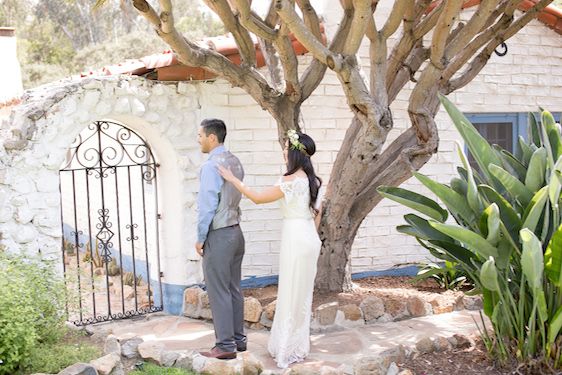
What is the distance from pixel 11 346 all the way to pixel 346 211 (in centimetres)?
334

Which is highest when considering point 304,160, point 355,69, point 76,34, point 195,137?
point 76,34

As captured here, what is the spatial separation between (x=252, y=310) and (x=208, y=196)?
62.3 inches

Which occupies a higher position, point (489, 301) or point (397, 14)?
point (397, 14)

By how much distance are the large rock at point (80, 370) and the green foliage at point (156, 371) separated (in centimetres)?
56

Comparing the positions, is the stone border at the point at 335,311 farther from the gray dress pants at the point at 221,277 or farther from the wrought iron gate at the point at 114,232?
the gray dress pants at the point at 221,277

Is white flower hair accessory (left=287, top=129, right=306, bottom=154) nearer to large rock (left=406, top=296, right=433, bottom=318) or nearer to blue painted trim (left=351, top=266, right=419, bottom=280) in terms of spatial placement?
large rock (left=406, top=296, right=433, bottom=318)

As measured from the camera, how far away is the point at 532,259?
5012 millimetres

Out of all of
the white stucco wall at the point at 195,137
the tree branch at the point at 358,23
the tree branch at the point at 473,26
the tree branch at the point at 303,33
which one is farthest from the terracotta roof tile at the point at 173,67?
Answer: the tree branch at the point at 473,26

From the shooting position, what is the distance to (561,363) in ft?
17.8

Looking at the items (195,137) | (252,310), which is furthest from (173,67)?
(252,310)

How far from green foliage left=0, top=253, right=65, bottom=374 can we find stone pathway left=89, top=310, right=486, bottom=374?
2.17ft

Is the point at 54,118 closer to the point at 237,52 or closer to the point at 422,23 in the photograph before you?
the point at 237,52

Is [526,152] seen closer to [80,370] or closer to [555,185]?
[555,185]

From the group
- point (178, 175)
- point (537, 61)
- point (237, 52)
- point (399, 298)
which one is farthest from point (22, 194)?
point (537, 61)
